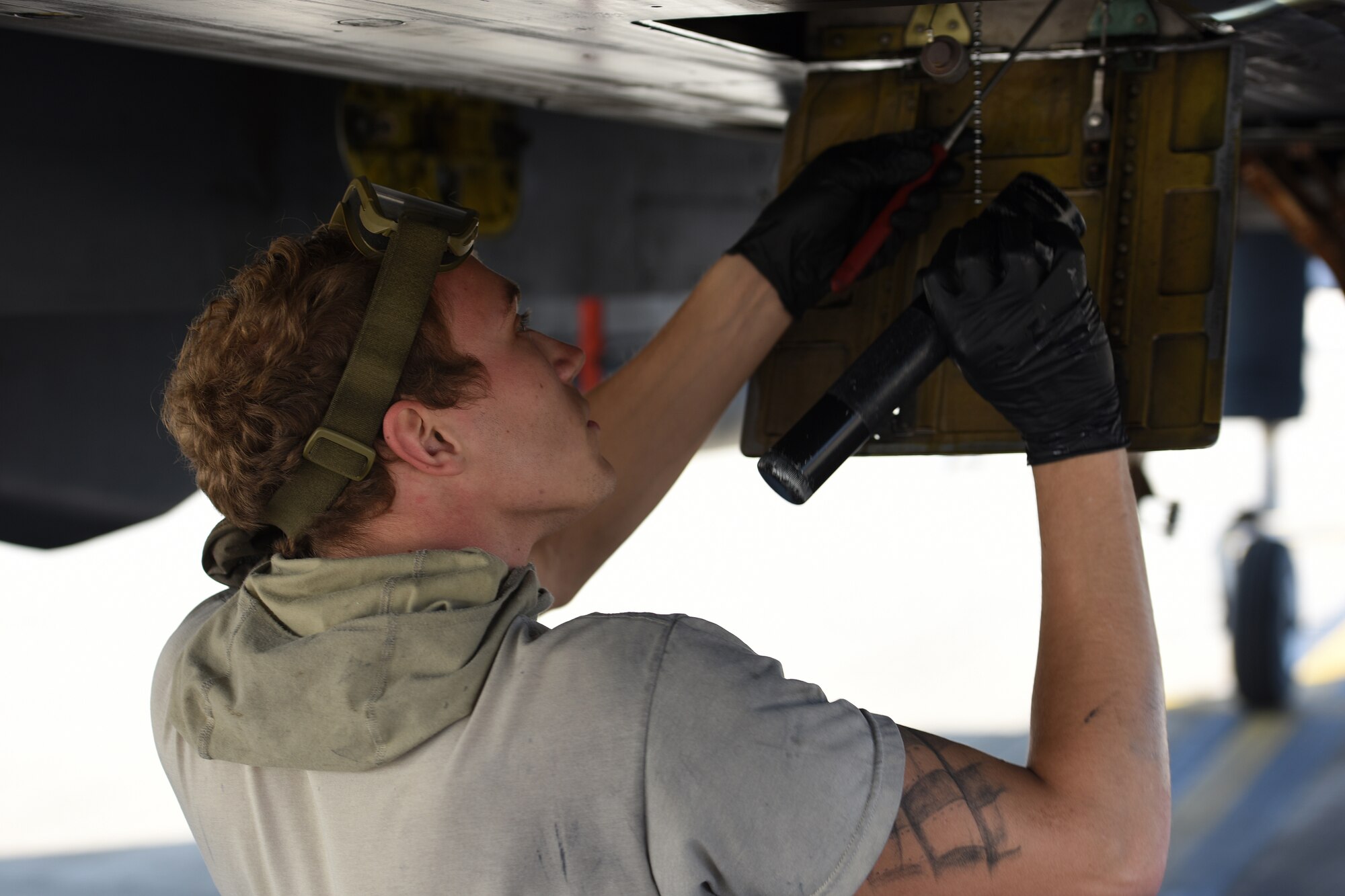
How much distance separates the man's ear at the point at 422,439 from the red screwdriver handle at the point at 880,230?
542 mm

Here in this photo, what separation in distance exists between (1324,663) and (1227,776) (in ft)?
4.24

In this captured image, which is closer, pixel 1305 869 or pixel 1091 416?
pixel 1091 416

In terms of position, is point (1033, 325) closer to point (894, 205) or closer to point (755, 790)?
point (894, 205)

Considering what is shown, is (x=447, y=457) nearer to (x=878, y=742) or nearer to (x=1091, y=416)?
(x=878, y=742)

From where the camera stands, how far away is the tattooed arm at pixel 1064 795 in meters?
0.88

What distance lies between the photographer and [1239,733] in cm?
402

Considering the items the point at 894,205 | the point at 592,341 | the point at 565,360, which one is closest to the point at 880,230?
the point at 894,205

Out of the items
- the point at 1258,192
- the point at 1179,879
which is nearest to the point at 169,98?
the point at 1258,192

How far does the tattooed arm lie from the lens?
2.90ft

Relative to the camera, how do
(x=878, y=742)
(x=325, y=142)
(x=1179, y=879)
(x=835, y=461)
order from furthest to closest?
(x=1179, y=879) < (x=325, y=142) < (x=835, y=461) < (x=878, y=742)

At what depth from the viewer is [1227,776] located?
12.2 ft

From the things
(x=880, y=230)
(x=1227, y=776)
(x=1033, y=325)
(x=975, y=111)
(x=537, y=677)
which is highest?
(x=975, y=111)

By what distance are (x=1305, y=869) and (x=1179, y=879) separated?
0.34 metres

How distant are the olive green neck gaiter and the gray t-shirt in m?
0.02
